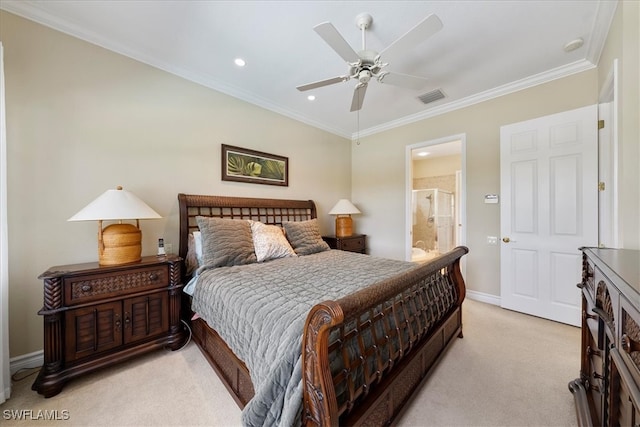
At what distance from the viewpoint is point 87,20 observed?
2045 millimetres

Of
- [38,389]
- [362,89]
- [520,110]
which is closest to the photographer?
[38,389]

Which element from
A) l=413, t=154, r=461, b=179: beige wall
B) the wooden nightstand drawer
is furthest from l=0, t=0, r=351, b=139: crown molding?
l=413, t=154, r=461, b=179: beige wall

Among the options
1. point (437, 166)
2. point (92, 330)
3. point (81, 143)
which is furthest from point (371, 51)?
point (437, 166)

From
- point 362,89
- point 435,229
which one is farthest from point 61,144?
point 435,229

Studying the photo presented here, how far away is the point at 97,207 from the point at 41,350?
1.36m

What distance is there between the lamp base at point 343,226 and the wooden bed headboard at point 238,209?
473 mm

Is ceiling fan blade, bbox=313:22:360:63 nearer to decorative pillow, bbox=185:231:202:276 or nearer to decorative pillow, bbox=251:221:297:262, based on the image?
decorative pillow, bbox=251:221:297:262

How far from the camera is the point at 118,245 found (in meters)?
1.99

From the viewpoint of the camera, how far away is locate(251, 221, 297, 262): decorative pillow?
8.59ft

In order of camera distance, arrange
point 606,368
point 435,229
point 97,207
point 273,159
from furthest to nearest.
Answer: point 435,229
point 273,159
point 97,207
point 606,368

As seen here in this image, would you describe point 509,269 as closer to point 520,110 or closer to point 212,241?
point 520,110

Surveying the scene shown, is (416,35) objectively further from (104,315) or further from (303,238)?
(104,315)

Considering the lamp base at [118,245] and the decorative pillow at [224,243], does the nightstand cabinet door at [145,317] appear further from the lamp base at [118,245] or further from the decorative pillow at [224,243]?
the decorative pillow at [224,243]

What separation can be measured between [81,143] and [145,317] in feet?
5.56
